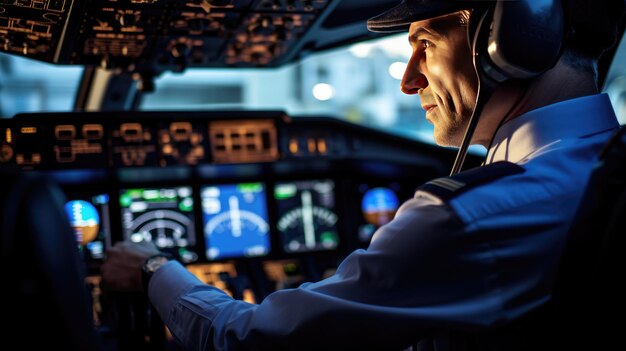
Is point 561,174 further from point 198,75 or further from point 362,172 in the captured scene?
point 198,75

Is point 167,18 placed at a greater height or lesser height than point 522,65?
greater

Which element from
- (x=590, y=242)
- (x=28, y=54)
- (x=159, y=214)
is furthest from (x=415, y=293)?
(x=159, y=214)

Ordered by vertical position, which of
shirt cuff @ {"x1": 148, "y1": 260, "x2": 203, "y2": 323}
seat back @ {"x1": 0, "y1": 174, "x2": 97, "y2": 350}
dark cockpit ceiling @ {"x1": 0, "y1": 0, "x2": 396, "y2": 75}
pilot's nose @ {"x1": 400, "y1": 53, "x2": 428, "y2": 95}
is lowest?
shirt cuff @ {"x1": 148, "y1": 260, "x2": 203, "y2": 323}

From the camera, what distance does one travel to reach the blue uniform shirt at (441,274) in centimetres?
83

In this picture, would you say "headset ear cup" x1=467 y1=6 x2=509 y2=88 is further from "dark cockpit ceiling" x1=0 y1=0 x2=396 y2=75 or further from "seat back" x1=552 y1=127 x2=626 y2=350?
"dark cockpit ceiling" x1=0 y1=0 x2=396 y2=75

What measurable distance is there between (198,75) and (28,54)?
1001 cm

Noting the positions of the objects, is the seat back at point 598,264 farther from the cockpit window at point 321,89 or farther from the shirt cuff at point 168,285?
the cockpit window at point 321,89

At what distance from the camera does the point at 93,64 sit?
78.3 inches

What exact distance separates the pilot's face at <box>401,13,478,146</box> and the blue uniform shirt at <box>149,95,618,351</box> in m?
0.21

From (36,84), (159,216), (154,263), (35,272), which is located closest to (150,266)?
(154,263)

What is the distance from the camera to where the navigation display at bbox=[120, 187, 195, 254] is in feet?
7.83

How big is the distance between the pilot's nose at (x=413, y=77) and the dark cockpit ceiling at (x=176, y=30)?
559mm

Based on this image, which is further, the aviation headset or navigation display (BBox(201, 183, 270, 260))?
navigation display (BBox(201, 183, 270, 260))

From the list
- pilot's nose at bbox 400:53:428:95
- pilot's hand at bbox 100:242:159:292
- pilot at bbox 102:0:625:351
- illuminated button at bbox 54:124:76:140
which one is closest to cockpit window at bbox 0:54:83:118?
illuminated button at bbox 54:124:76:140
